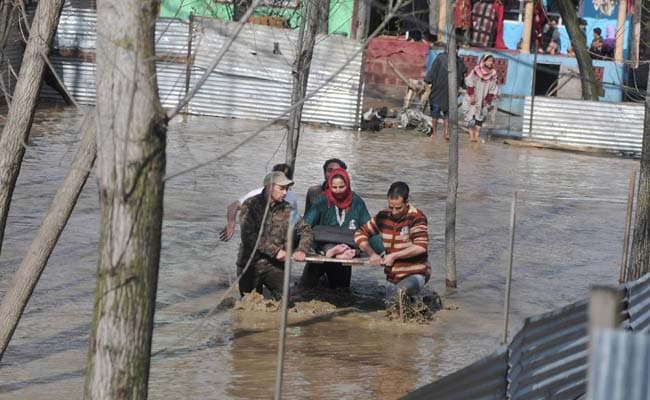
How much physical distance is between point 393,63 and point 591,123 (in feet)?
24.4

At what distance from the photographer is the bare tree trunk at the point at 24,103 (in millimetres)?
9258

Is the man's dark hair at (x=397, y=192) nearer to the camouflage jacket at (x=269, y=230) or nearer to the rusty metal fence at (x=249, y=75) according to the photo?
the camouflage jacket at (x=269, y=230)

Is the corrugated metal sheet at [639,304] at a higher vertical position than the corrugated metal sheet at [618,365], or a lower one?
lower

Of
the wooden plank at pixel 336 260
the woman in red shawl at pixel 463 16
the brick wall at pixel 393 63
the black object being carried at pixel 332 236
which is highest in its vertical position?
the woman in red shawl at pixel 463 16

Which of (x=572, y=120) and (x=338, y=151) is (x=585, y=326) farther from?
(x=572, y=120)

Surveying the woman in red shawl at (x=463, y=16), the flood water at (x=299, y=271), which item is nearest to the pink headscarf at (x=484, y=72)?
the flood water at (x=299, y=271)

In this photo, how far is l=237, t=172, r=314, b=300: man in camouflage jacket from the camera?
436 inches

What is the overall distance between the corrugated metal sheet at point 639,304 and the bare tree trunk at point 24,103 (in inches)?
168

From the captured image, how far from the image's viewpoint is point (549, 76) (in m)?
31.2

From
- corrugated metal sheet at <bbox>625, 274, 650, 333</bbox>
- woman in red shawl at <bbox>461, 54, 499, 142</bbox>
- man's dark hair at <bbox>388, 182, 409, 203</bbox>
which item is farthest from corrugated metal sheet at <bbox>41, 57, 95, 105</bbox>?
corrugated metal sheet at <bbox>625, 274, 650, 333</bbox>

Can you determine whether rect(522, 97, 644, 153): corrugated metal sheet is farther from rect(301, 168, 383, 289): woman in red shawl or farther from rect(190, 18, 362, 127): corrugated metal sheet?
rect(301, 168, 383, 289): woman in red shawl

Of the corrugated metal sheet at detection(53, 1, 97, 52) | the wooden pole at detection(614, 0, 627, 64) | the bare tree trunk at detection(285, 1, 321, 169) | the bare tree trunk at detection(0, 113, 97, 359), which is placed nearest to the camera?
the bare tree trunk at detection(0, 113, 97, 359)

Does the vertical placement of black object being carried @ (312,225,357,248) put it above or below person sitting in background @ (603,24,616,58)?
below

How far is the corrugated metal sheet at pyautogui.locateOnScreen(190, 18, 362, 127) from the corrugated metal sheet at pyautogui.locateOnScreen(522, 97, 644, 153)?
139 inches
